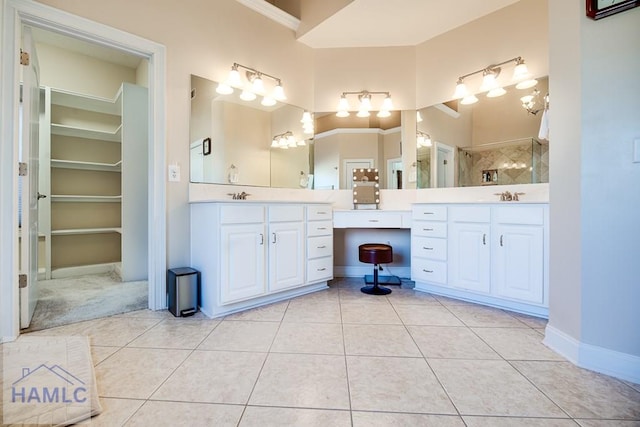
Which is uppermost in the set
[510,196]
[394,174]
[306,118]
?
[306,118]

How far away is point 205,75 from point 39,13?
3.45 ft

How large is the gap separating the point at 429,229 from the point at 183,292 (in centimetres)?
222

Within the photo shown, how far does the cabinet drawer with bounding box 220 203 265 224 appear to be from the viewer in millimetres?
2107

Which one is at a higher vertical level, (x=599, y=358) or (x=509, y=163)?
(x=509, y=163)

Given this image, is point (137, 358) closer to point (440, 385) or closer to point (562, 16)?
point (440, 385)

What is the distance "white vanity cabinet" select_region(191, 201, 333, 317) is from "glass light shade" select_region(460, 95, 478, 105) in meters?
2.02

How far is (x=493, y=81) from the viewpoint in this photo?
2.80 metres

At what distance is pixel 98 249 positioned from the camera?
12.4 feet

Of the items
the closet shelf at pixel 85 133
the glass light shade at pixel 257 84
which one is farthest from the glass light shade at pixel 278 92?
the closet shelf at pixel 85 133

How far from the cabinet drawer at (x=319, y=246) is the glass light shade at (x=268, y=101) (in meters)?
1.50

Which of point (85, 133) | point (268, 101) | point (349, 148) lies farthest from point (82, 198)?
point (349, 148)

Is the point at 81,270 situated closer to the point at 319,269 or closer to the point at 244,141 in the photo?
the point at 244,141

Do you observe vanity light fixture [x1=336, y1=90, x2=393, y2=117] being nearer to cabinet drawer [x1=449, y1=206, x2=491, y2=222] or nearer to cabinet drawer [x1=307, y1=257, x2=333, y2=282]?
cabinet drawer [x1=449, y1=206, x2=491, y2=222]

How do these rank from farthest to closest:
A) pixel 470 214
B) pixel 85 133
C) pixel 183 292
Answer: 1. pixel 85 133
2. pixel 470 214
3. pixel 183 292
